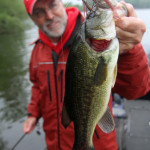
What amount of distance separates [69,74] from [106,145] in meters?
1.18

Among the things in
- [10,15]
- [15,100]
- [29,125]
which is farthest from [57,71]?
[10,15]

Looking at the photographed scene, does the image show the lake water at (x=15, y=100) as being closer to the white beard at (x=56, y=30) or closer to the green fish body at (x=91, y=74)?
the green fish body at (x=91, y=74)

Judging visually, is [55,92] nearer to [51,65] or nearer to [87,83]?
[51,65]

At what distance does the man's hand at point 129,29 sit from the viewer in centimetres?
110

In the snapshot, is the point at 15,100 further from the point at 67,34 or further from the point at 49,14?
the point at 67,34

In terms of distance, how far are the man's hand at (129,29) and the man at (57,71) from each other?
133mm

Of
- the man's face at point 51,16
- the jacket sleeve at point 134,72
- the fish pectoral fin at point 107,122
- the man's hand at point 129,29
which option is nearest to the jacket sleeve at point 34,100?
the man's face at point 51,16

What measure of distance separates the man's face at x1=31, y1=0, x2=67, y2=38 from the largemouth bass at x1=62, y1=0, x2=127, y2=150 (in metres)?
1.27

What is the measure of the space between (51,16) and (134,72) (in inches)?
58.9

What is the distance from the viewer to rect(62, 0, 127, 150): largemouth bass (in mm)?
1055

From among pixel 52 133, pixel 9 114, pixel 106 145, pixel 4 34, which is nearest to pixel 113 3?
pixel 106 145

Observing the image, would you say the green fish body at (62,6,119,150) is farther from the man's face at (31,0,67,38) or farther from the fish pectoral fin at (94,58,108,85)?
the man's face at (31,0,67,38)

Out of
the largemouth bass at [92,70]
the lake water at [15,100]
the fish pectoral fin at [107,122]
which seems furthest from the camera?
the lake water at [15,100]

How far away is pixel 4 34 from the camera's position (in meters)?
24.3
